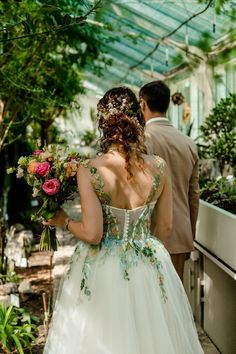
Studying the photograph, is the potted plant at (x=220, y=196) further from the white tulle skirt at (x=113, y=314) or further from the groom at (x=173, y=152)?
the white tulle skirt at (x=113, y=314)

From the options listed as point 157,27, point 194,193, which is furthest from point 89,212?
point 157,27

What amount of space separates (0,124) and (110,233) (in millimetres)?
3940

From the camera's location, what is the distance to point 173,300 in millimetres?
2623

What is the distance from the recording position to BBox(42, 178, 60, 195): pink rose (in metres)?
2.62

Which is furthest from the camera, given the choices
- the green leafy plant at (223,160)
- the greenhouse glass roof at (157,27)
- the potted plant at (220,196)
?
the greenhouse glass roof at (157,27)

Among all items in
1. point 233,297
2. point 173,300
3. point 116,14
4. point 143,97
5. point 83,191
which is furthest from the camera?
point 116,14

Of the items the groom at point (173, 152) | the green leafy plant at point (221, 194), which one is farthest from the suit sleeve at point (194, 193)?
the green leafy plant at point (221, 194)

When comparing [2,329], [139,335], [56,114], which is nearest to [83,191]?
[139,335]

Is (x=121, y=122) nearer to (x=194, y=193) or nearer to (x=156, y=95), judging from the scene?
(x=156, y=95)

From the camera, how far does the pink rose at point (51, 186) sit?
262cm

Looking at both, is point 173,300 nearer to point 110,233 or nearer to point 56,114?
point 110,233

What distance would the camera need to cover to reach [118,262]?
99.5 inches

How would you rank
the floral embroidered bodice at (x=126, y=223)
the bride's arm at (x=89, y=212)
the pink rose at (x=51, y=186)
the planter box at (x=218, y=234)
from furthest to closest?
1. the planter box at (x=218, y=234)
2. the pink rose at (x=51, y=186)
3. the floral embroidered bodice at (x=126, y=223)
4. the bride's arm at (x=89, y=212)

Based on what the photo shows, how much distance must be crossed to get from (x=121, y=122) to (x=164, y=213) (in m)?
0.44
